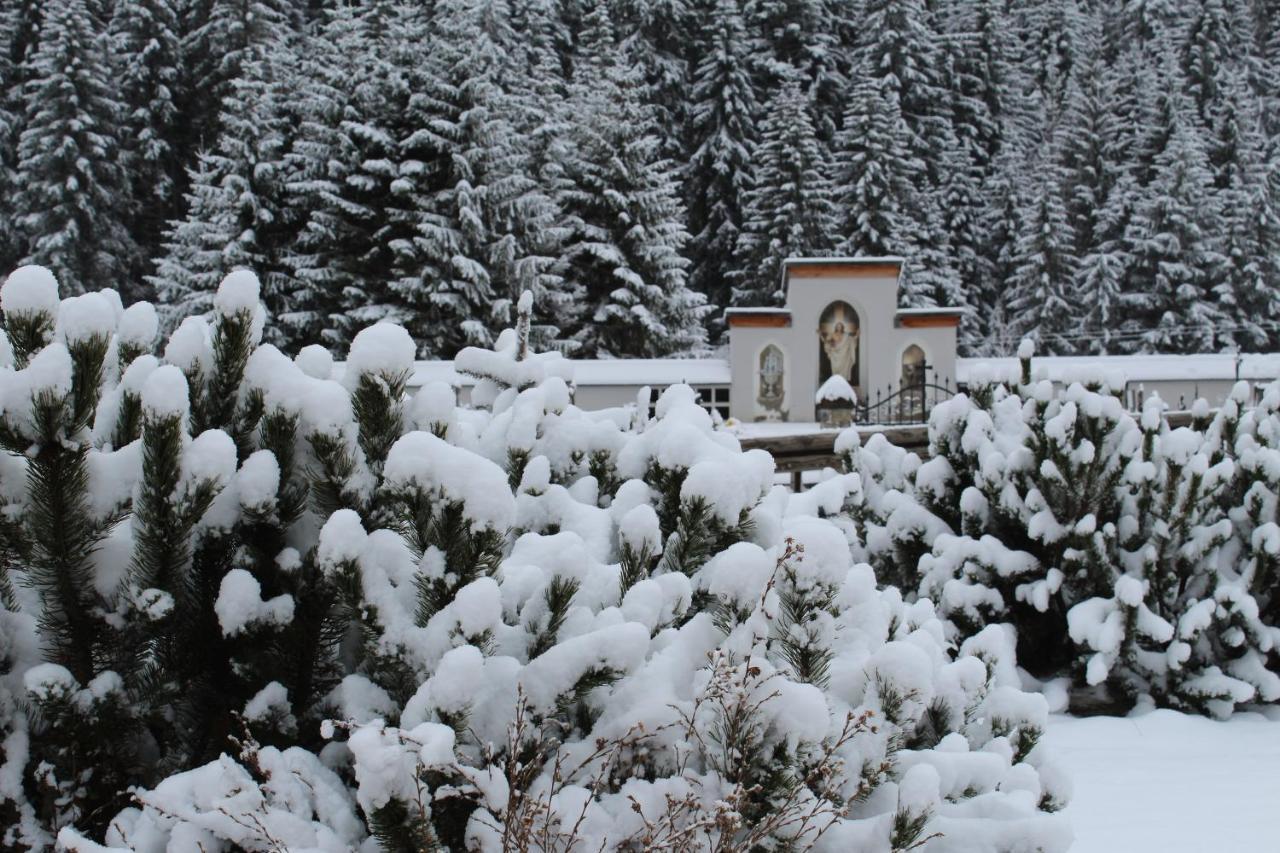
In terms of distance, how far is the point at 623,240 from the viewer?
29172 mm

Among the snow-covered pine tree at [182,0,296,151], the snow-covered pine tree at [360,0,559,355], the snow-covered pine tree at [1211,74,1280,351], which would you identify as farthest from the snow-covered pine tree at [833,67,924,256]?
the snow-covered pine tree at [182,0,296,151]

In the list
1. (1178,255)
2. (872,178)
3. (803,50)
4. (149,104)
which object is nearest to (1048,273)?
(1178,255)

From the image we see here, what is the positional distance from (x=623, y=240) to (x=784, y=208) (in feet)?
22.5

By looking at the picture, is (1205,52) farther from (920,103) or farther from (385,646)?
(385,646)

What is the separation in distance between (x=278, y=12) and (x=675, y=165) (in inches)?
Answer: 632

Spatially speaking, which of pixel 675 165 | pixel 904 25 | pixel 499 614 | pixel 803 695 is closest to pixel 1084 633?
pixel 803 695

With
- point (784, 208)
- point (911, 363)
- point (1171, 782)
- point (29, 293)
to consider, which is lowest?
point (1171, 782)

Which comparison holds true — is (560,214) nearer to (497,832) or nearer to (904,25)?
(904,25)

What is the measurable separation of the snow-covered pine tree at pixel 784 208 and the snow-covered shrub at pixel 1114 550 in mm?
28321

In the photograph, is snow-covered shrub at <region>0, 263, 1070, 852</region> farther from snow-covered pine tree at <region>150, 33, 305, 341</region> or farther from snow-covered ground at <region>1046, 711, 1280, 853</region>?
snow-covered pine tree at <region>150, 33, 305, 341</region>

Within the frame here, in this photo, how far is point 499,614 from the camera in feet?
5.23

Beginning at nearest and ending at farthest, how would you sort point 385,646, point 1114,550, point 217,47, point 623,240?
point 385,646 → point 1114,550 → point 623,240 → point 217,47

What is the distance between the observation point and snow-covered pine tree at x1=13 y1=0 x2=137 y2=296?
2969cm

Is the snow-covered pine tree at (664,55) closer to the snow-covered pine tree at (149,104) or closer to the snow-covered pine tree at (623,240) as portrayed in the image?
the snow-covered pine tree at (623,240)
